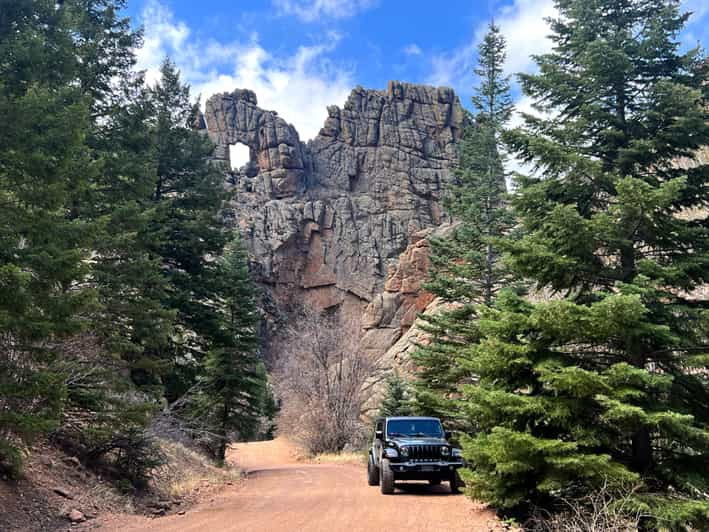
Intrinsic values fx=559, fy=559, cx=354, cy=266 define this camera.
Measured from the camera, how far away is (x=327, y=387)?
108 ft

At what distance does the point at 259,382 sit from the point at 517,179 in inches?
794

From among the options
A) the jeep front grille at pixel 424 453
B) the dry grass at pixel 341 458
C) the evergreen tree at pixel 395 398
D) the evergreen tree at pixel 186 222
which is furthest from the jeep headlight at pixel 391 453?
the dry grass at pixel 341 458

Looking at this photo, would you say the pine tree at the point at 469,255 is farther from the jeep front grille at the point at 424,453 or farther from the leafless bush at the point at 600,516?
the leafless bush at the point at 600,516

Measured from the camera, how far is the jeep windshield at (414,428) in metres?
14.5

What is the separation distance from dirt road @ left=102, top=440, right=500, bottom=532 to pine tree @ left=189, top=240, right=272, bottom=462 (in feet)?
33.1

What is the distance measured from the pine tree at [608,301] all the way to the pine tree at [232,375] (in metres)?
17.2

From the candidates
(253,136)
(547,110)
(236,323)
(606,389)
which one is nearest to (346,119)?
(253,136)

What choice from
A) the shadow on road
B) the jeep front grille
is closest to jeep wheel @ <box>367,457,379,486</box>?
the shadow on road

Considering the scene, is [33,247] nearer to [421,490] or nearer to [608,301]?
[608,301]

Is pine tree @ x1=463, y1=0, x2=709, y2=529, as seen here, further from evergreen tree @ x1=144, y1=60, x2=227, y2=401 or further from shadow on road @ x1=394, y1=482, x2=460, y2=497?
evergreen tree @ x1=144, y1=60, x2=227, y2=401

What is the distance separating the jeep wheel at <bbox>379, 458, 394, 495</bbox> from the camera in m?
13.3

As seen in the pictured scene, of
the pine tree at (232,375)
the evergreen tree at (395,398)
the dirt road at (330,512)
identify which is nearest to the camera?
the dirt road at (330,512)

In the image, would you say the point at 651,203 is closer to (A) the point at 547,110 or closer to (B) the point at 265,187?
(A) the point at 547,110

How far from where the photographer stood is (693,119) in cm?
942
